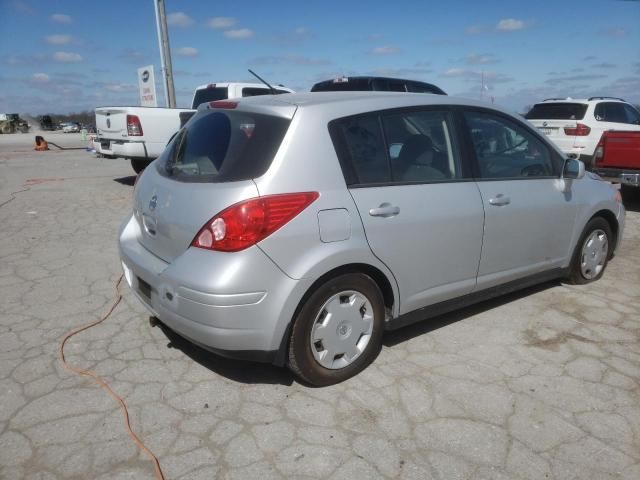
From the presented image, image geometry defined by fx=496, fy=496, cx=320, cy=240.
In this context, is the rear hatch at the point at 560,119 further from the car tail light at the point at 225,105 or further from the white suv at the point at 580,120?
the car tail light at the point at 225,105

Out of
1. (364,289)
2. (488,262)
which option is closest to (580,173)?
(488,262)

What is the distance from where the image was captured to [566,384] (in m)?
2.97

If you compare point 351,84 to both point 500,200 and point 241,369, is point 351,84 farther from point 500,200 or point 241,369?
point 241,369

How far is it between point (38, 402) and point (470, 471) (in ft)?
7.52

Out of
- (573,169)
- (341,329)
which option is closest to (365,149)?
A: (341,329)

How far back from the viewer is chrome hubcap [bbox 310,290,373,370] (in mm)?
2791

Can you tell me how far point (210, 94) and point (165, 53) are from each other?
12.0 feet

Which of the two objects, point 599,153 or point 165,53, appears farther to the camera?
point 165,53

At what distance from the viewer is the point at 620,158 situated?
7.56 meters

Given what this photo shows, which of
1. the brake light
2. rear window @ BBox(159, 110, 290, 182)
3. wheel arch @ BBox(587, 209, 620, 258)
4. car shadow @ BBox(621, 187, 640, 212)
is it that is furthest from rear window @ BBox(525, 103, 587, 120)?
rear window @ BBox(159, 110, 290, 182)

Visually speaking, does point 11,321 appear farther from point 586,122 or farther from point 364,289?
point 586,122

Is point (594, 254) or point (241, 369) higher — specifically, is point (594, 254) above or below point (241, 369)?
above

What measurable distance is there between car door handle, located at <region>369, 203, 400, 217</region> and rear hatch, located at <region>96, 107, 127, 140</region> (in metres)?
7.98

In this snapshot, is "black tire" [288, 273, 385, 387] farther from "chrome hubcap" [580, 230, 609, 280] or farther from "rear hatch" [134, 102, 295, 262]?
"chrome hubcap" [580, 230, 609, 280]
